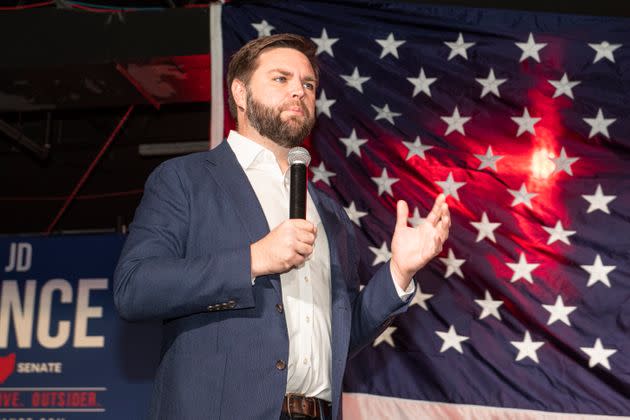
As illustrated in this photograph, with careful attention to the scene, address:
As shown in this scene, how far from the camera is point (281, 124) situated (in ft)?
6.73

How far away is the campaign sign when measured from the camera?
13.1 ft

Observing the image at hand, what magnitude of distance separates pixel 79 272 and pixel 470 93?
2.40 m

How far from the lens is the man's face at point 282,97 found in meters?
2.06

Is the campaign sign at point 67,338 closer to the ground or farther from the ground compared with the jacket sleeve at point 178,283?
farther from the ground

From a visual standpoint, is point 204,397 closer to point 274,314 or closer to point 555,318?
point 274,314

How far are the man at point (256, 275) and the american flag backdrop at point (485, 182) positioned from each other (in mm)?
1459

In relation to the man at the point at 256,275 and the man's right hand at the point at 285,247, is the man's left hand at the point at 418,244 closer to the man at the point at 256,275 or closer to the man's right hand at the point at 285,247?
the man at the point at 256,275

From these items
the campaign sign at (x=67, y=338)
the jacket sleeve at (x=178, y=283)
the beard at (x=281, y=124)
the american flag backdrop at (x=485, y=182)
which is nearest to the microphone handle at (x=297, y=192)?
the jacket sleeve at (x=178, y=283)

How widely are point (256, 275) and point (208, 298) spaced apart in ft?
0.37

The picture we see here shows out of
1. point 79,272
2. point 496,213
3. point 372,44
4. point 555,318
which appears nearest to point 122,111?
point 79,272

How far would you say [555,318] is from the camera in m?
3.46

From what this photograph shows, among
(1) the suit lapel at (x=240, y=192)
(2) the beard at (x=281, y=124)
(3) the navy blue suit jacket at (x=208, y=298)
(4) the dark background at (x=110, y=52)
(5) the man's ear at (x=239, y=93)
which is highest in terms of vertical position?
(4) the dark background at (x=110, y=52)

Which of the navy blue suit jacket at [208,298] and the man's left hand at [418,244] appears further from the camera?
the man's left hand at [418,244]

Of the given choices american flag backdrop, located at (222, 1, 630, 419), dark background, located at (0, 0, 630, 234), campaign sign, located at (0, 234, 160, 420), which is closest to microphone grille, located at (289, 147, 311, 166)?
american flag backdrop, located at (222, 1, 630, 419)
